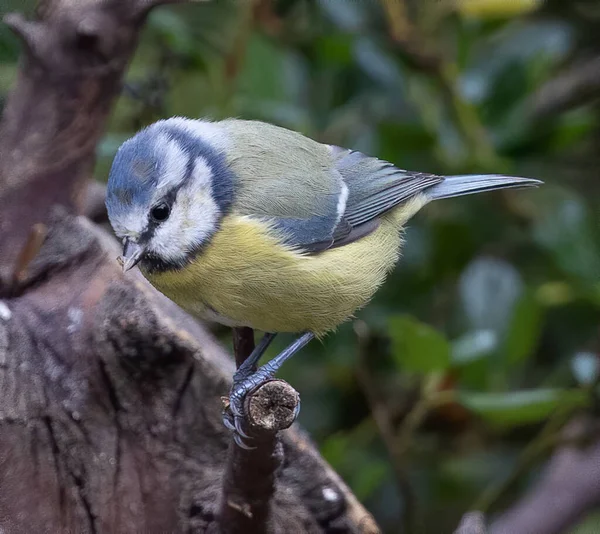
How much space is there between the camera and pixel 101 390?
1100mm

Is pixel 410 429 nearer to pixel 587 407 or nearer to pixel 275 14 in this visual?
pixel 587 407

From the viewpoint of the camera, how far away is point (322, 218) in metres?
1.18

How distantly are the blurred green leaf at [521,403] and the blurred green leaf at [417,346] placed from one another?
2.7 inches

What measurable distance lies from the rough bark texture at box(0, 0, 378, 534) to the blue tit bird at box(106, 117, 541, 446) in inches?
3.5

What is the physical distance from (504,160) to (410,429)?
547 millimetres

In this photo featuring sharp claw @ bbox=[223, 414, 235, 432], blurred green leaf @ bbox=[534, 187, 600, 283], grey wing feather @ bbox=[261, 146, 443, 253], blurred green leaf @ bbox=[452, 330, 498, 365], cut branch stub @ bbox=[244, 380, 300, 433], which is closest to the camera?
cut branch stub @ bbox=[244, 380, 300, 433]

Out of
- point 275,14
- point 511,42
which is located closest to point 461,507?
point 511,42

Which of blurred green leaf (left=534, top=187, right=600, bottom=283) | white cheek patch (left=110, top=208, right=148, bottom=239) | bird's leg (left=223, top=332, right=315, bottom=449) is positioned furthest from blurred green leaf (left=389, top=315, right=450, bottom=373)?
white cheek patch (left=110, top=208, right=148, bottom=239)

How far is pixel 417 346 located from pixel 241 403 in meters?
0.39

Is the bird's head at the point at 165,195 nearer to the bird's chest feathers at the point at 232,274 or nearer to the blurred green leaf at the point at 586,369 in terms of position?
the bird's chest feathers at the point at 232,274

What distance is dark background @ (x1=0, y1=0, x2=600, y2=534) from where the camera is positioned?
1.43 m

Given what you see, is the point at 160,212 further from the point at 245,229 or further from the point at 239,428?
the point at 239,428

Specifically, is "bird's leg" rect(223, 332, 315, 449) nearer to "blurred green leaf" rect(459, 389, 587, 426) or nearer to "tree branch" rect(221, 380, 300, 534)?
"tree branch" rect(221, 380, 300, 534)

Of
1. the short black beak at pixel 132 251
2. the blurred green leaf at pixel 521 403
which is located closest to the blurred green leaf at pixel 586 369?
the blurred green leaf at pixel 521 403
